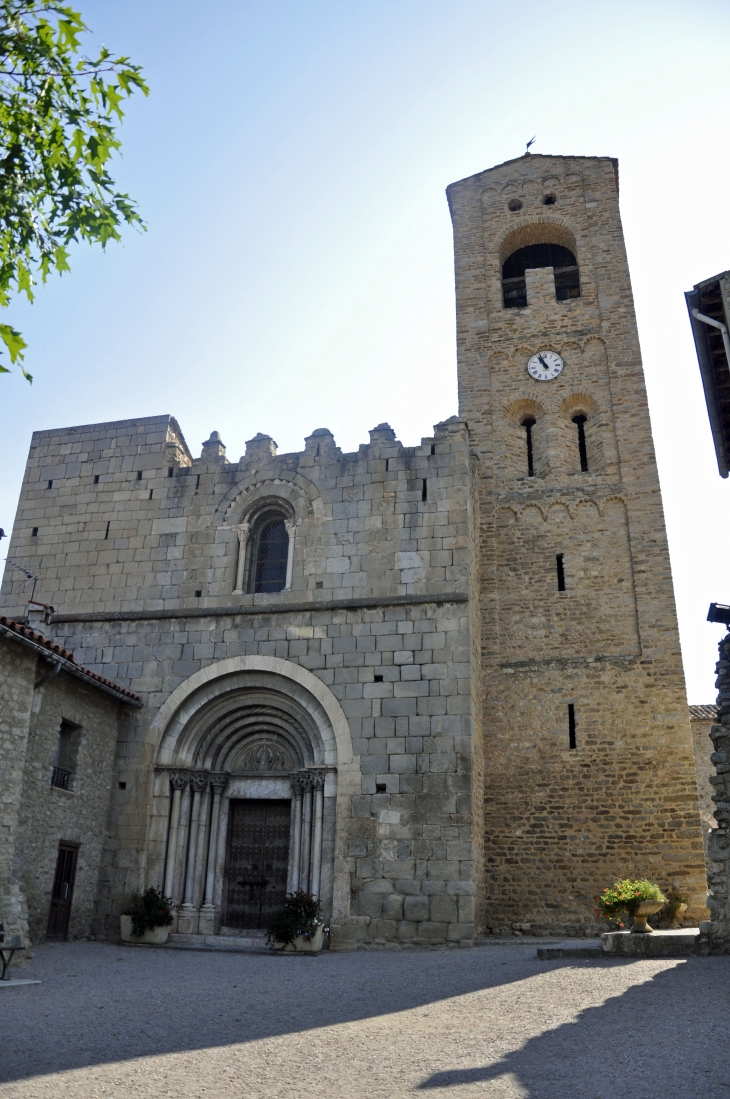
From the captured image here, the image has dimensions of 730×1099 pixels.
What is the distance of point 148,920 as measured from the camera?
12656 mm

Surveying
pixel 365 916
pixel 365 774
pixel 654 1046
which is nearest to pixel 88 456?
pixel 365 774

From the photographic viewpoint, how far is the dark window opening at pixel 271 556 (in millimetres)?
15438

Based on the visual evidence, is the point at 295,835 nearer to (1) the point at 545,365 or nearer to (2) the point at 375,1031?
(2) the point at 375,1031

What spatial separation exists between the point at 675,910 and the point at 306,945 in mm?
6012

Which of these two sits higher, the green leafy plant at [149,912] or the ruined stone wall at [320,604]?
the ruined stone wall at [320,604]

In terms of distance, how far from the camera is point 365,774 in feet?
43.2

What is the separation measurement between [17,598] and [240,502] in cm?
456

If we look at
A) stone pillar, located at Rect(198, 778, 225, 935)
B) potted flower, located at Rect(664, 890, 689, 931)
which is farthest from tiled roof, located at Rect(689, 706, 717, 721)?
stone pillar, located at Rect(198, 778, 225, 935)

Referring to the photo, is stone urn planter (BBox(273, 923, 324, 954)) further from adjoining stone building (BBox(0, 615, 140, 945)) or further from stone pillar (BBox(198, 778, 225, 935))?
adjoining stone building (BBox(0, 615, 140, 945))

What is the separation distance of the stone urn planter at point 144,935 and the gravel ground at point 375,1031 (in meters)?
2.56

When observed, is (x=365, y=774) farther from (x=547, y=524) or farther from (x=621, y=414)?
(x=621, y=414)

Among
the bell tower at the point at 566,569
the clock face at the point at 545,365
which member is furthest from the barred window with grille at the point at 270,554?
the clock face at the point at 545,365

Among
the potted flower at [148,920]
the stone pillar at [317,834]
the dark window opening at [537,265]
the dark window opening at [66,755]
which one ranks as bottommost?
the potted flower at [148,920]

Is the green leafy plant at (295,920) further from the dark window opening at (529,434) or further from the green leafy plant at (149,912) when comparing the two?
the dark window opening at (529,434)
